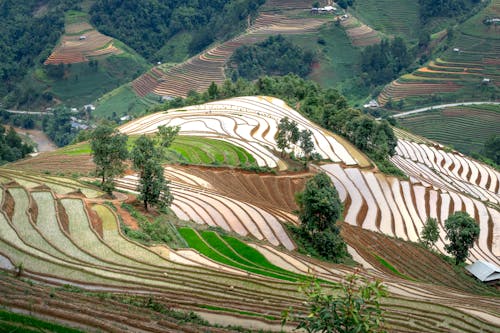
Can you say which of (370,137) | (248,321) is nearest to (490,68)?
(370,137)

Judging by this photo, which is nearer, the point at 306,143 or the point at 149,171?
the point at 149,171

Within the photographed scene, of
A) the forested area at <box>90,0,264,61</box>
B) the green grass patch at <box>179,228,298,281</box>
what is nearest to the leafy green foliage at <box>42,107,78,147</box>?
the forested area at <box>90,0,264,61</box>

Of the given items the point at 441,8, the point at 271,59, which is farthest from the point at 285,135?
the point at 441,8

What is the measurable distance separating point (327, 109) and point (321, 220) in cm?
2806

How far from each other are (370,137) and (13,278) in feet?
126

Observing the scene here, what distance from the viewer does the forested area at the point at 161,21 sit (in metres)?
101

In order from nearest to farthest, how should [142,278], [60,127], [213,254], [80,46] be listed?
[142,278], [213,254], [60,127], [80,46]

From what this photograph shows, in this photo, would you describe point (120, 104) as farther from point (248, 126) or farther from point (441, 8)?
point (441, 8)

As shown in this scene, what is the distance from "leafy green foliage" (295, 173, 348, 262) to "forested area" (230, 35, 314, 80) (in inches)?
2453

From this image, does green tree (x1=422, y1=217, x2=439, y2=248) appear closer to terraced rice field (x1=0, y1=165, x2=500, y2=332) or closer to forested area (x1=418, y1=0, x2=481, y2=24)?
terraced rice field (x1=0, y1=165, x2=500, y2=332)

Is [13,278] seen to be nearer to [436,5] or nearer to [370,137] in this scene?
[370,137]

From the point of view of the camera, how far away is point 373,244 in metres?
31.4

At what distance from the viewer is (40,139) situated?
74.4 m

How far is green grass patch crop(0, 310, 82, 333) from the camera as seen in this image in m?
12.6
